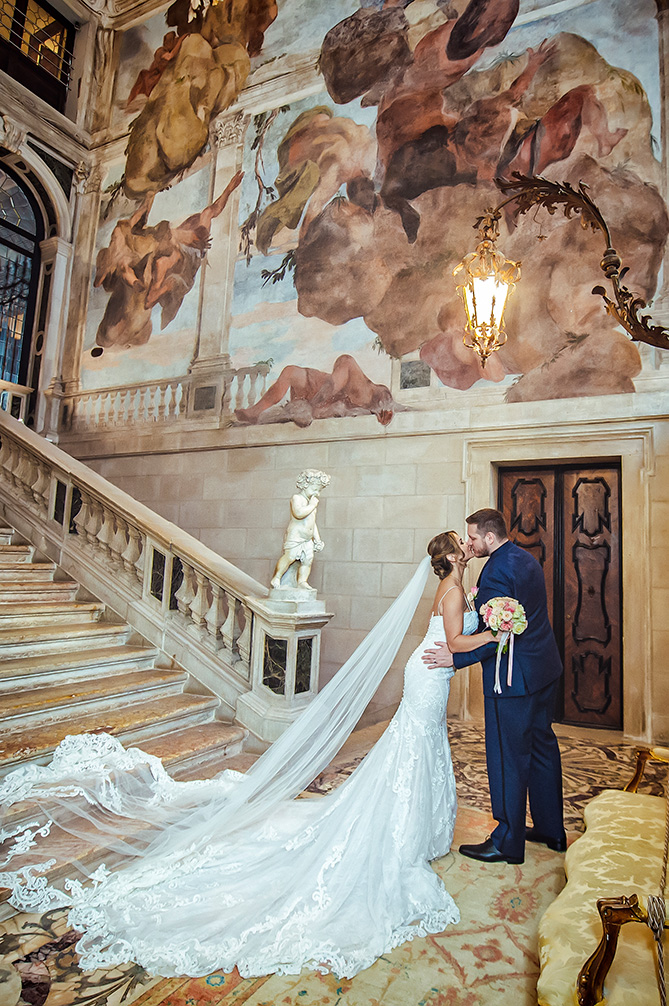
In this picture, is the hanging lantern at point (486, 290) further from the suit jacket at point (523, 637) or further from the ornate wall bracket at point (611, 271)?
the suit jacket at point (523, 637)

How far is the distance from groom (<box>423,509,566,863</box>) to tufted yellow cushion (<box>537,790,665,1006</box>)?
341mm

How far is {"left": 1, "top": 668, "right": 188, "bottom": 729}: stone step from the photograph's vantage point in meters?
4.03

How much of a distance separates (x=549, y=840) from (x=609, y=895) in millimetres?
1278

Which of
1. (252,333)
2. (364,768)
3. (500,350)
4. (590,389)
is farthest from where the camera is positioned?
(252,333)

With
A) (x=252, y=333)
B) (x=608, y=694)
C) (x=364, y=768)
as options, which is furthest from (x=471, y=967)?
(x=252, y=333)

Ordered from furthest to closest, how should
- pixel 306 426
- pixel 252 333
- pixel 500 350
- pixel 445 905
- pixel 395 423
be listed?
1. pixel 252 333
2. pixel 306 426
3. pixel 395 423
4. pixel 500 350
5. pixel 445 905

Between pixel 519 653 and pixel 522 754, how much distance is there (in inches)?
20.0

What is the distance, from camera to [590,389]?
629cm

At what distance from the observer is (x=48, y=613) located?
17.9 ft

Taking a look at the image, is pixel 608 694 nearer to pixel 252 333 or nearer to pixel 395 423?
pixel 395 423

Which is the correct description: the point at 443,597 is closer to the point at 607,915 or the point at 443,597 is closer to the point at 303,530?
the point at 607,915

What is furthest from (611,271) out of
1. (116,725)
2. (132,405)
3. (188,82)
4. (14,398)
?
(14,398)

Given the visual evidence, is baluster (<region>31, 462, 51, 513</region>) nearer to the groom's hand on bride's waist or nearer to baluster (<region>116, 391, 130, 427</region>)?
baluster (<region>116, 391, 130, 427</region>)

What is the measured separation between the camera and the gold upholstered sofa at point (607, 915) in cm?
179
